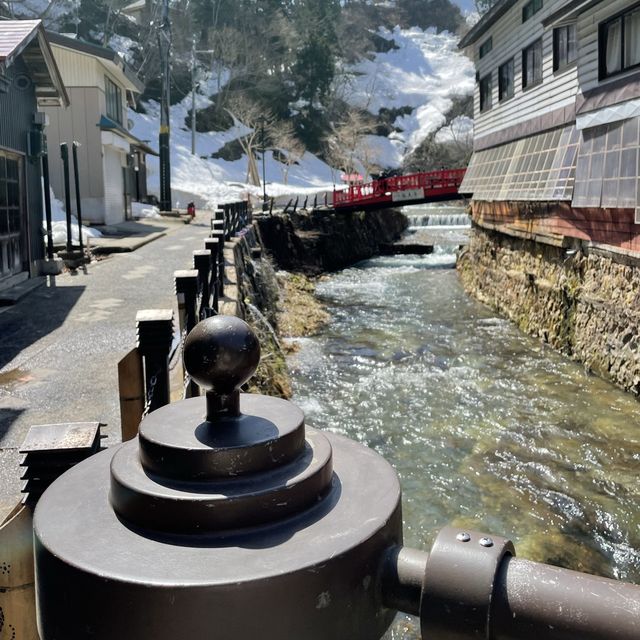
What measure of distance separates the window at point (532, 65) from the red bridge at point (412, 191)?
11786mm

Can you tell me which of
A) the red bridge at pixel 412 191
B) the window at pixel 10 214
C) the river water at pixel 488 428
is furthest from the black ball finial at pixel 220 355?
the red bridge at pixel 412 191

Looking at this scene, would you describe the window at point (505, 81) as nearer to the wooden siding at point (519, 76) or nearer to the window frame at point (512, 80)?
the window frame at point (512, 80)

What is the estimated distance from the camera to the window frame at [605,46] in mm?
12539

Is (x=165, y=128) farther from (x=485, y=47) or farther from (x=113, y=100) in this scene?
(x=485, y=47)

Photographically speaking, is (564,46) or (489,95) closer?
(564,46)

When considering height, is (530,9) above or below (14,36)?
above

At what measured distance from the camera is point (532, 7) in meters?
18.6

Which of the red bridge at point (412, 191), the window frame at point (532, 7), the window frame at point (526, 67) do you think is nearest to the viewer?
the window frame at point (526, 67)

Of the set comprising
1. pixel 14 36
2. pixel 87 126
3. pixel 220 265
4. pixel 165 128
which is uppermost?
pixel 165 128

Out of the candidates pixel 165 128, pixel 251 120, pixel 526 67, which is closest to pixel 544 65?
pixel 526 67

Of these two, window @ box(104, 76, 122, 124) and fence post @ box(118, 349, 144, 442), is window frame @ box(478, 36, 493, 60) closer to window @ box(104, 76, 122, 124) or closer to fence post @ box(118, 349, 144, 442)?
window @ box(104, 76, 122, 124)

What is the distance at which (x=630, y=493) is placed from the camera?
8.30m

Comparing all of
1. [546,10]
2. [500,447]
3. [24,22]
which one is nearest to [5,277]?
[24,22]

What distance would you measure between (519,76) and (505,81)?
172 centimetres
